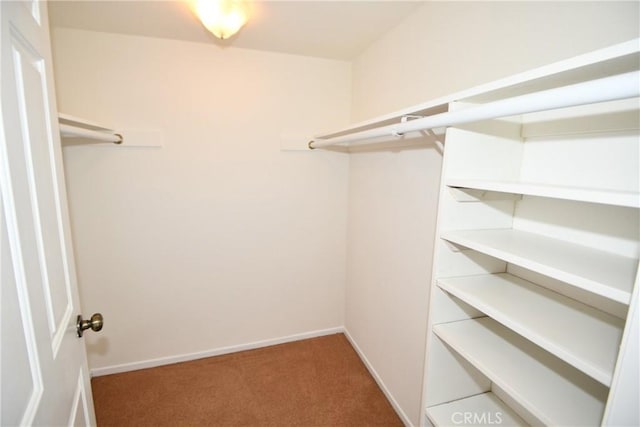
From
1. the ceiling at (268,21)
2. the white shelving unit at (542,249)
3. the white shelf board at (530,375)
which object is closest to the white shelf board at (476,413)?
the white shelving unit at (542,249)

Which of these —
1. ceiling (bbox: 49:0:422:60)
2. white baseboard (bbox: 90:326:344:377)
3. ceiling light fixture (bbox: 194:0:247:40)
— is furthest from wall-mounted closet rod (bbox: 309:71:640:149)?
white baseboard (bbox: 90:326:344:377)

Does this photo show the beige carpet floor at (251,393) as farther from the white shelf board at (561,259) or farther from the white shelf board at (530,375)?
the white shelf board at (561,259)

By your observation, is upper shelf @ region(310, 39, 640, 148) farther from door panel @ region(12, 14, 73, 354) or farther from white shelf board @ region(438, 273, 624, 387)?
door panel @ region(12, 14, 73, 354)

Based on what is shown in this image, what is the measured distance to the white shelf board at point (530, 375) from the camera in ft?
2.47

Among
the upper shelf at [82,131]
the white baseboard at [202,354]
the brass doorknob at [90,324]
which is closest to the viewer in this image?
the brass doorknob at [90,324]

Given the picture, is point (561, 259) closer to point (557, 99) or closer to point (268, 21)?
point (557, 99)

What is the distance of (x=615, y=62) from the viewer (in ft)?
1.98

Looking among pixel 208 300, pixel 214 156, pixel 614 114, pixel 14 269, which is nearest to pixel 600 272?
pixel 614 114

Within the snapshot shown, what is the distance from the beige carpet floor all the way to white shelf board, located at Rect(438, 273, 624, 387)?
1.27 metres

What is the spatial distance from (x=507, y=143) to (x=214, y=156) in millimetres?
1825

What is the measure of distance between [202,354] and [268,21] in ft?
7.95

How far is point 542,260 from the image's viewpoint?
75 centimetres

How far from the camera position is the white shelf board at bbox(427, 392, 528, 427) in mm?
1094

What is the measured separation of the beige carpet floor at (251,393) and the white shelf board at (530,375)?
1108mm
